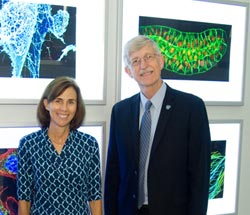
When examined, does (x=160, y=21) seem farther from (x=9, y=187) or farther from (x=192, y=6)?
(x=9, y=187)

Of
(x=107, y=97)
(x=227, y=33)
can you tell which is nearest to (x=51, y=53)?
(x=107, y=97)

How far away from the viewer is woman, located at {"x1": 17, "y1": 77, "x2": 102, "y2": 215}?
1.36m

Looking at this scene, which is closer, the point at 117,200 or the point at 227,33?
the point at 117,200

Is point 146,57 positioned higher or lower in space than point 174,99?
higher

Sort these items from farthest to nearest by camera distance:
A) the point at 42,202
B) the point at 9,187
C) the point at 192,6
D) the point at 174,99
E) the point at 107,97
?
the point at 192,6, the point at 107,97, the point at 9,187, the point at 174,99, the point at 42,202

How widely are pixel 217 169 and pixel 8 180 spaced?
4.12 feet

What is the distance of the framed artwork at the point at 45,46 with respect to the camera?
5.14 feet

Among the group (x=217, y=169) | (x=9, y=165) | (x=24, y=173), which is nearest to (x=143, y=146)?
(x=24, y=173)

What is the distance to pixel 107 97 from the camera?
1783 millimetres

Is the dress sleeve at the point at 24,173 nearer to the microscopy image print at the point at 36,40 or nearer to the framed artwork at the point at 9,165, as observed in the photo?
the framed artwork at the point at 9,165

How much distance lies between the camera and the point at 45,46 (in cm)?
162

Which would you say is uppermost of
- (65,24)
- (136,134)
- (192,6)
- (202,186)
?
(192,6)

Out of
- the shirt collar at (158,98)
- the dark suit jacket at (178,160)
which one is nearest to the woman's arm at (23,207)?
the dark suit jacket at (178,160)

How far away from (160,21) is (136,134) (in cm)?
71
